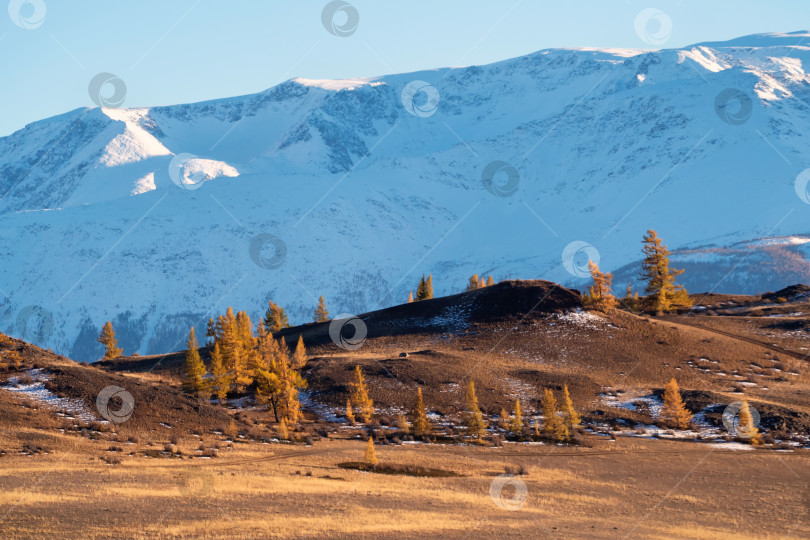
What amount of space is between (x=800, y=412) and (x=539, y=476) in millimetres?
33050

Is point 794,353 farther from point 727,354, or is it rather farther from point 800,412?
point 800,412

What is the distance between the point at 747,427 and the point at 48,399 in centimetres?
5548

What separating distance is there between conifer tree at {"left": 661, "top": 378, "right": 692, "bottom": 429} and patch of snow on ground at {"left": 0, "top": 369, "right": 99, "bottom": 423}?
1847 inches

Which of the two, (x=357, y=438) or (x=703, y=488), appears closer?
(x=703, y=488)

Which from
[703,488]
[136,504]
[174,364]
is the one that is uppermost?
[174,364]

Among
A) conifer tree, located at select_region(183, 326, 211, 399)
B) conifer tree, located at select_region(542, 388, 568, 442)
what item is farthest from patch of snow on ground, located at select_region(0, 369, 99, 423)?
conifer tree, located at select_region(542, 388, 568, 442)

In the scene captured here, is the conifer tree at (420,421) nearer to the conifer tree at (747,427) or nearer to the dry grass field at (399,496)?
the dry grass field at (399,496)

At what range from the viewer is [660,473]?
50094 mm

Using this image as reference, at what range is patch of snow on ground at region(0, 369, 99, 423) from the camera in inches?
2248

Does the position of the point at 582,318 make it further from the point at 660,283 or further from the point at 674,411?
the point at 674,411

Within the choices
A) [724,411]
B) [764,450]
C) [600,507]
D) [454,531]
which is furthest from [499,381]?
[454,531]

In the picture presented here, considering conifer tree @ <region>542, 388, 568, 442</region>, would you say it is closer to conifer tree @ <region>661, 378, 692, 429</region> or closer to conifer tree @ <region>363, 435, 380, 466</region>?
conifer tree @ <region>661, 378, 692, 429</region>

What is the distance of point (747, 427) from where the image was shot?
63750mm

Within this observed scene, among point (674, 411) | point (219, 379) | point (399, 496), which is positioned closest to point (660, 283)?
point (674, 411)
